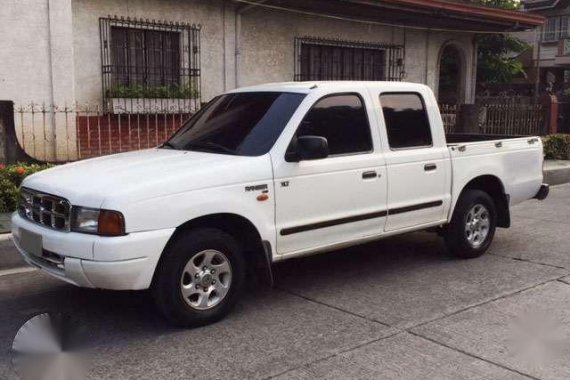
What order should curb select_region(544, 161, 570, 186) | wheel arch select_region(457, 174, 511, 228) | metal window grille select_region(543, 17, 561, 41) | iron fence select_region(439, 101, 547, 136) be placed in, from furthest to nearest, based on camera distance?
metal window grille select_region(543, 17, 561, 41) → iron fence select_region(439, 101, 547, 136) → curb select_region(544, 161, 570, 186) → wheel arch select_region(457, 174, 511, 228)

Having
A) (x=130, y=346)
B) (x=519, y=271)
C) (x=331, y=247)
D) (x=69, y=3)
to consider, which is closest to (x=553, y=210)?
(x=519, y=271)

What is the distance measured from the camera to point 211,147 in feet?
16.9

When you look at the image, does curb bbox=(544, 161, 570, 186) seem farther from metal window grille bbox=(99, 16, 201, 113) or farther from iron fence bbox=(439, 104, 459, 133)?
metal window grille bbox=(99, 16, 201, 113)

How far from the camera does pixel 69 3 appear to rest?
32.5 feet

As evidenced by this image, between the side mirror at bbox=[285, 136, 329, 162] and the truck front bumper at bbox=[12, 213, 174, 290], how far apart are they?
119cm

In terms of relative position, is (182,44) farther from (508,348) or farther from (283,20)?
(508,348)

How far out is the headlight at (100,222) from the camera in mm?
4074

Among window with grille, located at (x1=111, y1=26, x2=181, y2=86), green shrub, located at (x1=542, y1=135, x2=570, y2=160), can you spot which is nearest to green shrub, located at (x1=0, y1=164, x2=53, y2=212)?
window with grille, located at (x1=111, y1=26, x2=181, y2=86)

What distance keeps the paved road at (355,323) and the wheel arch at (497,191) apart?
0.46 m

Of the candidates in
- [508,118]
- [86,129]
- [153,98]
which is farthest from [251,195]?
[508,118]

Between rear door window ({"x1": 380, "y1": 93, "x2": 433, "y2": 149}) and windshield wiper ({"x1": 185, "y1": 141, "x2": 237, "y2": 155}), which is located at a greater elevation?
rear door window ({"x1": 380, "y1": 93, "x2": 433, "y2": 149})

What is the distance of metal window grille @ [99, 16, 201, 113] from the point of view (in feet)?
35.1

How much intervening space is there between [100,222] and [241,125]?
159cm

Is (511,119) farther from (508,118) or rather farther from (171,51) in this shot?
(171,51)
